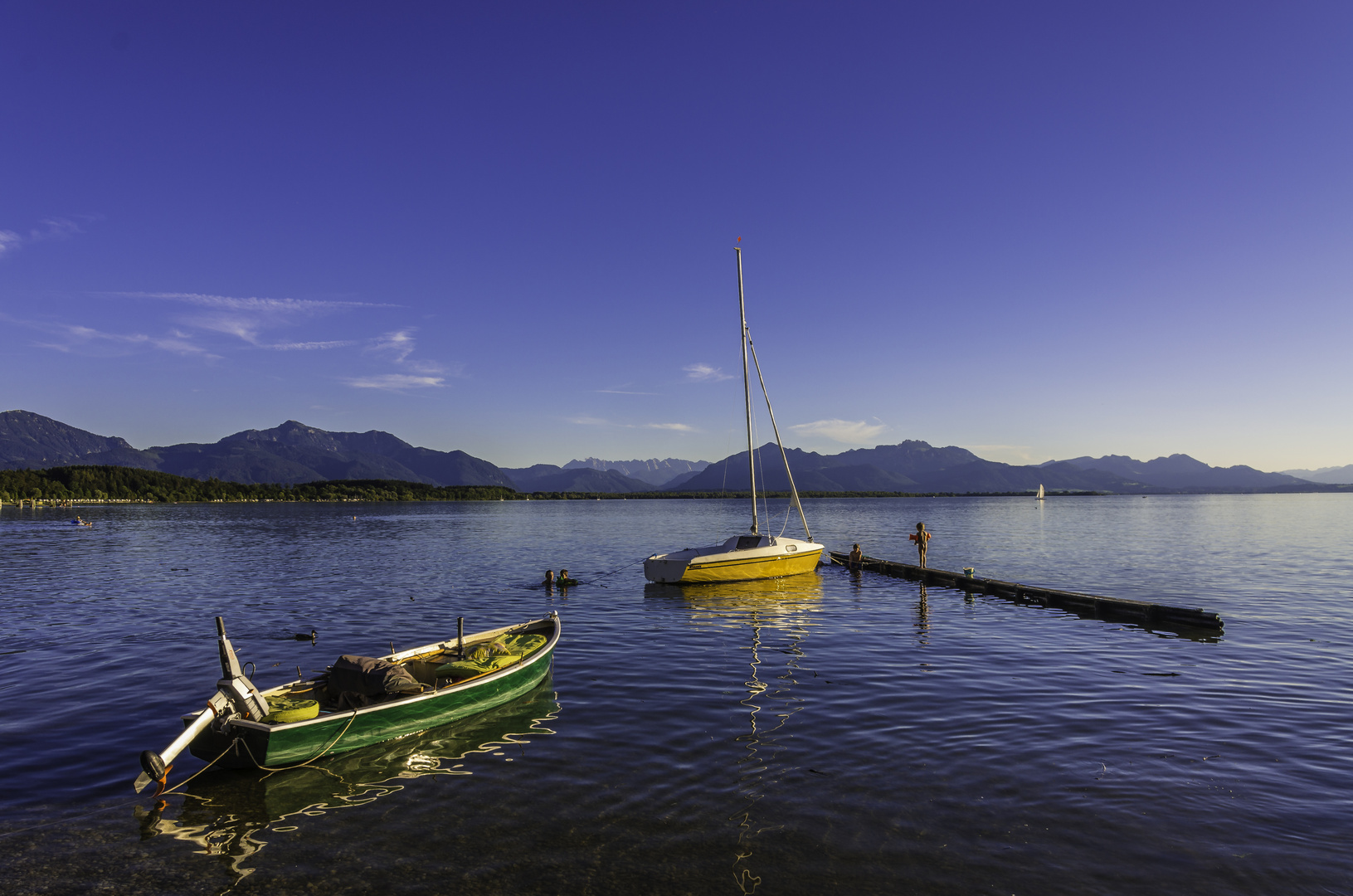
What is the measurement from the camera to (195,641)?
26328 millimetres

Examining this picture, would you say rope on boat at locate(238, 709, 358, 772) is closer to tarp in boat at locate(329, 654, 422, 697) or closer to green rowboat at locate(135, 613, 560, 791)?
green rowboat at locate(135, 613, 560, 791)

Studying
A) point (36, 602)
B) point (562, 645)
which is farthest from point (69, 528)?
point (562, 645)

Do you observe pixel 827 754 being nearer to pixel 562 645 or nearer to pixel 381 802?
pixel 381 802

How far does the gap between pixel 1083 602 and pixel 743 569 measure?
17.3m

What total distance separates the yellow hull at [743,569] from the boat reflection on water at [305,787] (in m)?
22.6

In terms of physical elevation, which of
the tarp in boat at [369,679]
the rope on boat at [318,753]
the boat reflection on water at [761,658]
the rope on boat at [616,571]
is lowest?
the rope on boat at [616,571]

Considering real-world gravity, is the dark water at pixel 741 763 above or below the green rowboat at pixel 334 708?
below

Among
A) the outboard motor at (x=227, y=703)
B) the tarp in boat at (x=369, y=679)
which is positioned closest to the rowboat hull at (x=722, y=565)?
the tarp in boat at (x=369, y=679)

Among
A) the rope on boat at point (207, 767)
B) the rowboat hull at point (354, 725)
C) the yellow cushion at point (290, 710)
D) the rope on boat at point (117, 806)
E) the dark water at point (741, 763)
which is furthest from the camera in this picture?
the yellow cushion at point (290, 710)

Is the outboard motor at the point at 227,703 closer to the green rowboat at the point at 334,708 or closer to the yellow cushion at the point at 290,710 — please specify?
the green rowboat at the point at 334,708

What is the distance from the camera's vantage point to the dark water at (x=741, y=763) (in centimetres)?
1002

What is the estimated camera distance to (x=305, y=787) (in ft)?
42.8

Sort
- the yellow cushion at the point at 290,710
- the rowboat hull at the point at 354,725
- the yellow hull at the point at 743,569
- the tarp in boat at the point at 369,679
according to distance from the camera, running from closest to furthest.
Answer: the rowboat hull at the point at 354,725 < the yellow cushion at the point at 290,710 < the tarp in boat at the point at 369,679 < the yellow hull at the point at 743,569

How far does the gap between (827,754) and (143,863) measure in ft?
39.3
